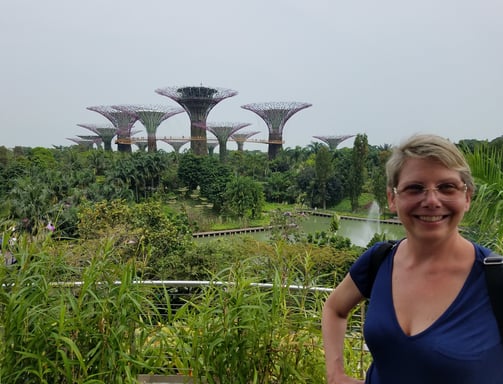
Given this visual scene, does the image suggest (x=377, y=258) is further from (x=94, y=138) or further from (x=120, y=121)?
(x=94, y=138)

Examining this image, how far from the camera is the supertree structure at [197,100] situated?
3391cm

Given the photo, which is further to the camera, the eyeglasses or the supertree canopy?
the supertree canopy

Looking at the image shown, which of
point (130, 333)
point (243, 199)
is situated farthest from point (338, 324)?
point (243, 199)

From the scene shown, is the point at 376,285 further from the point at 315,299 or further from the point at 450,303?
the point at 315,299

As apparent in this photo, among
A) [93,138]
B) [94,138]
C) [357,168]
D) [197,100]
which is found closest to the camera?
[357,168]

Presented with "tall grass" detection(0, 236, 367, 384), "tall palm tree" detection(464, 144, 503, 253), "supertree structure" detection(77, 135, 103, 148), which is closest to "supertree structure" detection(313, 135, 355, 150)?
"supertree structure" detection(77, 135, 103, 148)

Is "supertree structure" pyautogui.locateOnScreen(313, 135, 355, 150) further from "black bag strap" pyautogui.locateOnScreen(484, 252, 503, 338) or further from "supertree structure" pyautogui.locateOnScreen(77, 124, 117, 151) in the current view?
"black bag strap" pyautogui.locateOnScreen(484, 252, 503, 338)

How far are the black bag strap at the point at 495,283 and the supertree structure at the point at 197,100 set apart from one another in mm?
33992

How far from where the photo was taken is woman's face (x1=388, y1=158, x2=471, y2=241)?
0.71 metres

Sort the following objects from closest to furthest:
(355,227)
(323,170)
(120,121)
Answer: (355,227) → (323,170) → (120,121)

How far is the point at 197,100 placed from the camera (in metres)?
33.6

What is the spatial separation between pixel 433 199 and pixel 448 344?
0.24 metres

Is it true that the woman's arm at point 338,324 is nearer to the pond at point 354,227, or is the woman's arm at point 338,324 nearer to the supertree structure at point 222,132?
the pond at point 354,227

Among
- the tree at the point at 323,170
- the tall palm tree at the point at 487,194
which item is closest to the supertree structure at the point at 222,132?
the tree at the point at 323,170
